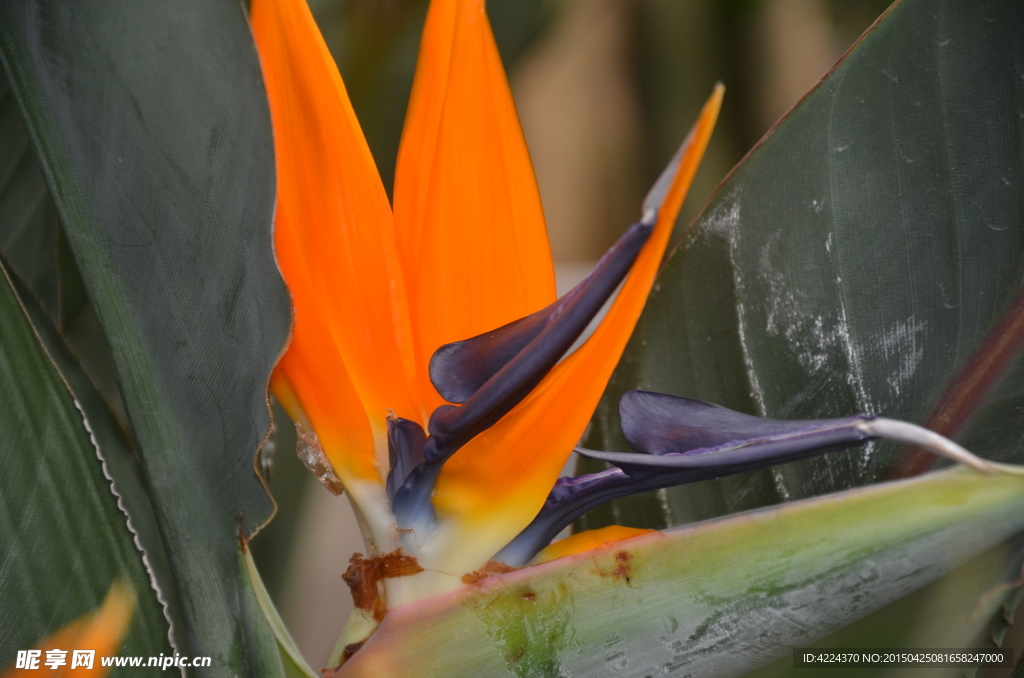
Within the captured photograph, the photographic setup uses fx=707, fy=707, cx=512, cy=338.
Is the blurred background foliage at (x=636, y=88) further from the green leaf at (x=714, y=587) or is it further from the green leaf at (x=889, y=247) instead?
the green leaf at (x=714, y=587)

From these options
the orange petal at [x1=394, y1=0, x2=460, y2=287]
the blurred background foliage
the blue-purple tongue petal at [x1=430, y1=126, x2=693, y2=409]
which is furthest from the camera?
the blurred background foliage

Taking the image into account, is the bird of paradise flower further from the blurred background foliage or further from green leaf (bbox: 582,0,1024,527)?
the blurred background foliage

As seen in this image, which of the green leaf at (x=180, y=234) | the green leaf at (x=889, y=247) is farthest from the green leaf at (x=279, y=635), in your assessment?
the green leaf at (x=889, y=247)

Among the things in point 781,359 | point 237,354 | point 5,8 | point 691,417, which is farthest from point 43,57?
point 781,359

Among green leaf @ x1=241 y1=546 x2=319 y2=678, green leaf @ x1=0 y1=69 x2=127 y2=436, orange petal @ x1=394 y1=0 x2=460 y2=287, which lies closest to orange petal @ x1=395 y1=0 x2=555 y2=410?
orange petal @ x1=394 y1=0 x2=460 y2=287

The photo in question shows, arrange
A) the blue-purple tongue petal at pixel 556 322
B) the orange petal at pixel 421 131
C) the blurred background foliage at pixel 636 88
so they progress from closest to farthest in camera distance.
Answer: the blue-purple tongue petal at pixel 556 322 < the orange petal at pixel 421 131 < the blurred background foliage at pixel 636 88

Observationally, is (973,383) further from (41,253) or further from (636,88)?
(41,253)

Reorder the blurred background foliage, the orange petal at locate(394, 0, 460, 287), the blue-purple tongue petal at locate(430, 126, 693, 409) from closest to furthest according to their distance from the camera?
the blue-purple tongue petal at locate(430, 126, 693, 409) → the orange petal at locate(394, 0, 460, 287) → the blurred background foliage
